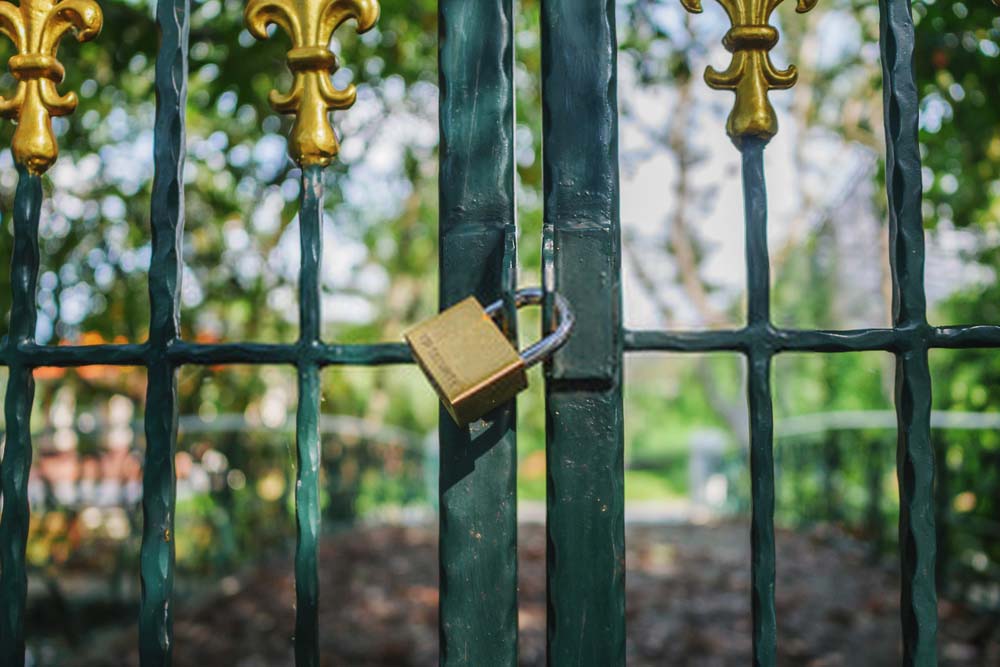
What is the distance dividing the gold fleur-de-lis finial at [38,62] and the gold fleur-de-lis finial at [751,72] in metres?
0.88

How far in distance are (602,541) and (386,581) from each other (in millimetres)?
4728

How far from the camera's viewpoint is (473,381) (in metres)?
1.04

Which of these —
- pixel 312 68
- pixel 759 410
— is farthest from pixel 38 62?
pixel 759 410

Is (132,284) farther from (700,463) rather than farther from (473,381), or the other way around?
(700,463)

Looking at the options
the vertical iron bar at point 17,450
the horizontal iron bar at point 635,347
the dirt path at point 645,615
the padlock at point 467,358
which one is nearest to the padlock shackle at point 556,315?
the padlock at point 467,358

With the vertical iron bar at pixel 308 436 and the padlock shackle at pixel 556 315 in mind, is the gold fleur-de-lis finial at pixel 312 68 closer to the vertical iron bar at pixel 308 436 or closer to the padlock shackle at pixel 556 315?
the vertical iron bar at pixel 308 436

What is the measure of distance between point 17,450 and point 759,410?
1.06 meters

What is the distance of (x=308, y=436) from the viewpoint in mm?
1245

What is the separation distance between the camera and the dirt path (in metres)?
4.05

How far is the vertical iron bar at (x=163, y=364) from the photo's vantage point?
126 cm

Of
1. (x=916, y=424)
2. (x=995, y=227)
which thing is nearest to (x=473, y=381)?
(x=916, y=424)

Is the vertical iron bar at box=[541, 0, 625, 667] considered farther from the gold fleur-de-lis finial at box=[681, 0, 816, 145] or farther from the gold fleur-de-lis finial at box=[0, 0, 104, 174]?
the gold fleur-de-lis finial at box=[0, 0, 104, 174]

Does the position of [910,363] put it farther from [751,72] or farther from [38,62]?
[38,62]

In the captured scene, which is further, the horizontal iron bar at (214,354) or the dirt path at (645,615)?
the dirt path at (645,615)
